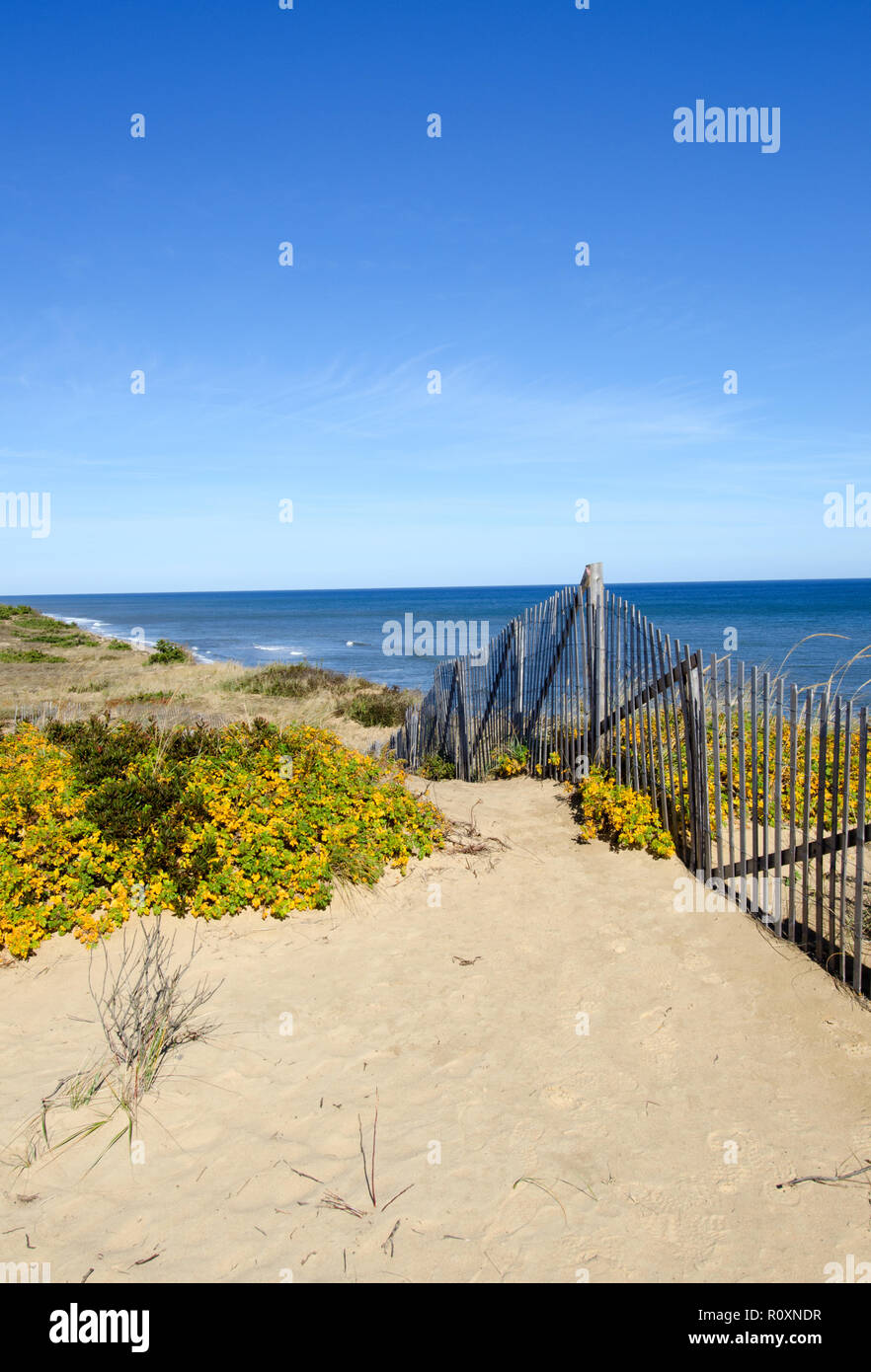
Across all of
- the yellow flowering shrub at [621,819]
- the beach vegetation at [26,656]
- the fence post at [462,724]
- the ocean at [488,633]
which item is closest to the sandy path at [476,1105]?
the yellow flowering shrub at [621,819]

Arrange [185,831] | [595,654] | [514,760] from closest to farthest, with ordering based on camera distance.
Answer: [185,831]
[595,654]
[514,760]

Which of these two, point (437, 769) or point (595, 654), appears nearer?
point (595, 654)

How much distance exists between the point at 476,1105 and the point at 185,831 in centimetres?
311

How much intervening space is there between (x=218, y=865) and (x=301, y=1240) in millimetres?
3132

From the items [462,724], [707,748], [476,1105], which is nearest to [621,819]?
[707,748]

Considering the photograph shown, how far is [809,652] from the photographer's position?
1404 inches

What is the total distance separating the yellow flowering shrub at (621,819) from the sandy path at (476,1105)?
2.27ft

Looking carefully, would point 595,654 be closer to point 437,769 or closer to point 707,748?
point 707,748

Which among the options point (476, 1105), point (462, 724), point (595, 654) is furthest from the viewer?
point (462, 724)

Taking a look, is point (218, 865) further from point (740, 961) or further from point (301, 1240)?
point (740, 961)

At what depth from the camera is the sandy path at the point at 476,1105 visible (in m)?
2.92

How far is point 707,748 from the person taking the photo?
250 inches

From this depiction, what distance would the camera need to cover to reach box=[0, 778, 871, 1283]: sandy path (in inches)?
115
